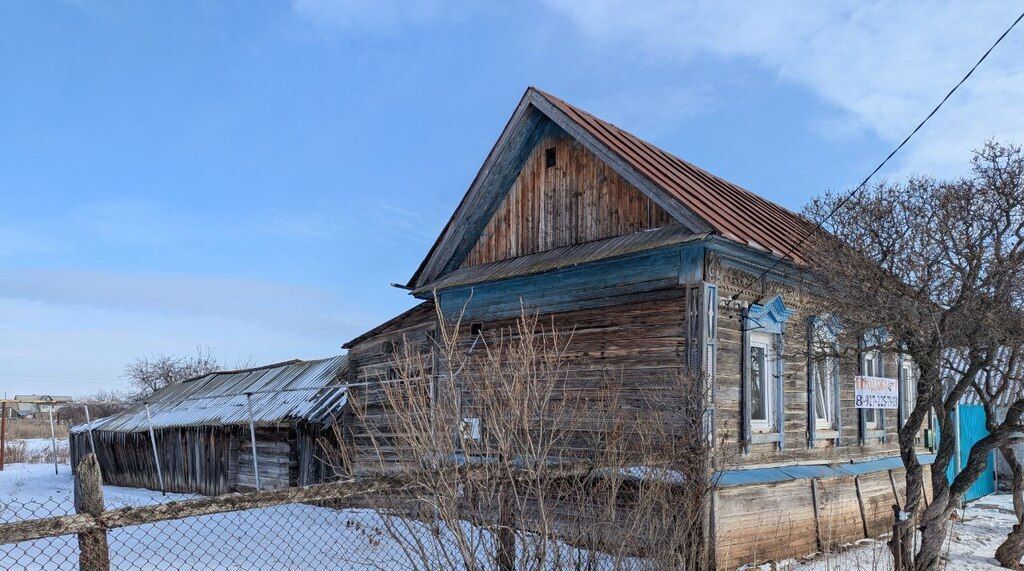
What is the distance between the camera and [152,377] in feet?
164

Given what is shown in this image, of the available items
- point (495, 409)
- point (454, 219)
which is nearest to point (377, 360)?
point (454, 219)

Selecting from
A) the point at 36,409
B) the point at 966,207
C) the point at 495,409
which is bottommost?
the point at 36,409

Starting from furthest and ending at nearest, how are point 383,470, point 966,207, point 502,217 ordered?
point 502,217, point 966,207, point 383,470

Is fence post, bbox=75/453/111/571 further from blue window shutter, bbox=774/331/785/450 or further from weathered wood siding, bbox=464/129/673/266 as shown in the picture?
blue window shutter, bbox=774/331/785/450

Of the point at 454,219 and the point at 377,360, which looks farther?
the point at 377,360

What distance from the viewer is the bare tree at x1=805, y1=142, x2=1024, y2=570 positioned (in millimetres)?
7770

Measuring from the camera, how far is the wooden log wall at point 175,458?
789 inches

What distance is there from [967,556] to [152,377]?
4855 centimetres

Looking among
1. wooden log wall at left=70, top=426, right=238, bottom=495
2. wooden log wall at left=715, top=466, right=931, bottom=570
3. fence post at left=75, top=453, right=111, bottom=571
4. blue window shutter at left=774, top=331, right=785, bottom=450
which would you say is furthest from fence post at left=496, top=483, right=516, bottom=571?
wooden log wall at left=70, top=426, right=238, bottom=495

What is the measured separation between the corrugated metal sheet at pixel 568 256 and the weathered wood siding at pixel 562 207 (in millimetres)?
176

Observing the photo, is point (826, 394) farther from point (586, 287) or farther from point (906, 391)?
point (586, 287)

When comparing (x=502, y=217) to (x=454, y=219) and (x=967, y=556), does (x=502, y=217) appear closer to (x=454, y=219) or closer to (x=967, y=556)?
(x=454, y=219)

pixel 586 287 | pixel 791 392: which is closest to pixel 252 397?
pixel 586 287

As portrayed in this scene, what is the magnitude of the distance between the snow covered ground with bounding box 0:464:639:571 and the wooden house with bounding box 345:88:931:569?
3166 mm
